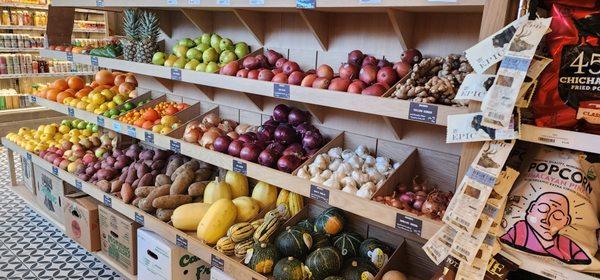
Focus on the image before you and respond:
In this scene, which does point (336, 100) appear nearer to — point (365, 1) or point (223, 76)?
point (365, 1)

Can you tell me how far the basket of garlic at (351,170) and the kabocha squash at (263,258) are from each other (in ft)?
1.29

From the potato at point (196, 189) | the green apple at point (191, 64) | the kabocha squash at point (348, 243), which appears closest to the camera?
the kabocha squash at point (348, 243)

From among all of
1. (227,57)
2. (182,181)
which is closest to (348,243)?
(182,181)

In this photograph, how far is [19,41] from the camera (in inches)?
258

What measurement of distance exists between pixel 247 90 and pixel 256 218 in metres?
0.71

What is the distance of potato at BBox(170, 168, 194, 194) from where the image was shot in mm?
2625

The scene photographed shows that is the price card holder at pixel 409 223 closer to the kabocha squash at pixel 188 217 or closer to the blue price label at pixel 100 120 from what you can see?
the kabocha squash at pixel 188 217

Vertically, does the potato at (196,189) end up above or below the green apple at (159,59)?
below

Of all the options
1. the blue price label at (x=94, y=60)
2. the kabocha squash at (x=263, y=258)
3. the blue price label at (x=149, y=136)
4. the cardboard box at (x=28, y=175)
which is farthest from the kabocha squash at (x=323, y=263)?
the cardboard box at (x=28, y=175)

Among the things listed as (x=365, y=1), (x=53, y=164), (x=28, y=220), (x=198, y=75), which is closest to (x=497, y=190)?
(x=365, y=1)

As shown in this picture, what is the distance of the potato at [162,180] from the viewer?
274cm

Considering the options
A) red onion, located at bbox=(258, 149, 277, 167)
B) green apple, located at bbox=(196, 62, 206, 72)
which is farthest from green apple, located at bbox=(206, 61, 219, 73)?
red onion, located at bbox=(258, 149, 277, 167)

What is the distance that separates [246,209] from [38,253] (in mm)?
1945

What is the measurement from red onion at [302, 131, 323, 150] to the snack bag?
107 centimetres
